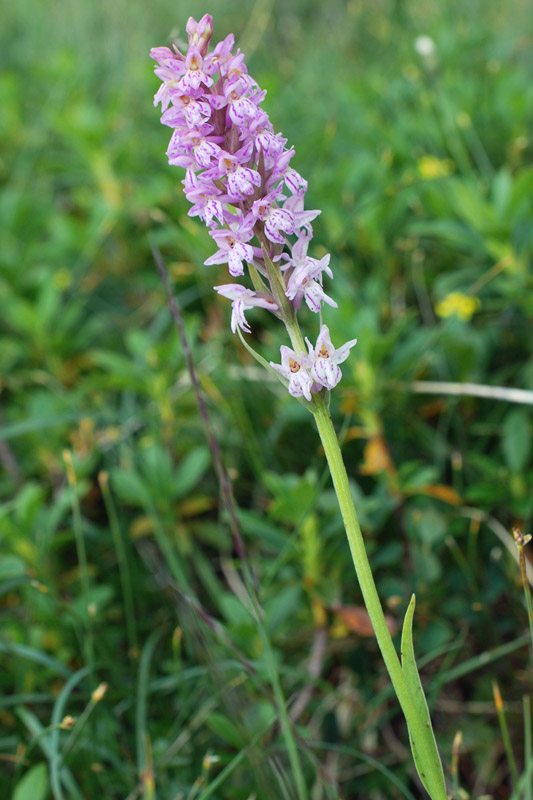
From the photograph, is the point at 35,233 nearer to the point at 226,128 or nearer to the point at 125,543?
the point at 125,543

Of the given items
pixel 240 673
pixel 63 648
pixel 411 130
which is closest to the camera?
pixel 240 673

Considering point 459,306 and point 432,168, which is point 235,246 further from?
point 432,168

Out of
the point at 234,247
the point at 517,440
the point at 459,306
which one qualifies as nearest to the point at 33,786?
the point at 234,247

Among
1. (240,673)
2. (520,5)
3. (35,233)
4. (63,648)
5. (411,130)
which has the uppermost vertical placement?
(520,5)

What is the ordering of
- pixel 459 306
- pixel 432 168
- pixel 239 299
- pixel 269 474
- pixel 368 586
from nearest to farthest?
pixel 368 586
pixel 239 299
pixel 269 474
pixel 459 306
pixel 432 168

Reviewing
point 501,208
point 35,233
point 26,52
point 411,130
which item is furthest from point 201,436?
point 26,52

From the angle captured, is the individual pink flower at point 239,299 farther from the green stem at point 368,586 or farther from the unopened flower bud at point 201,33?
the unopened flower bud at point 201,33
